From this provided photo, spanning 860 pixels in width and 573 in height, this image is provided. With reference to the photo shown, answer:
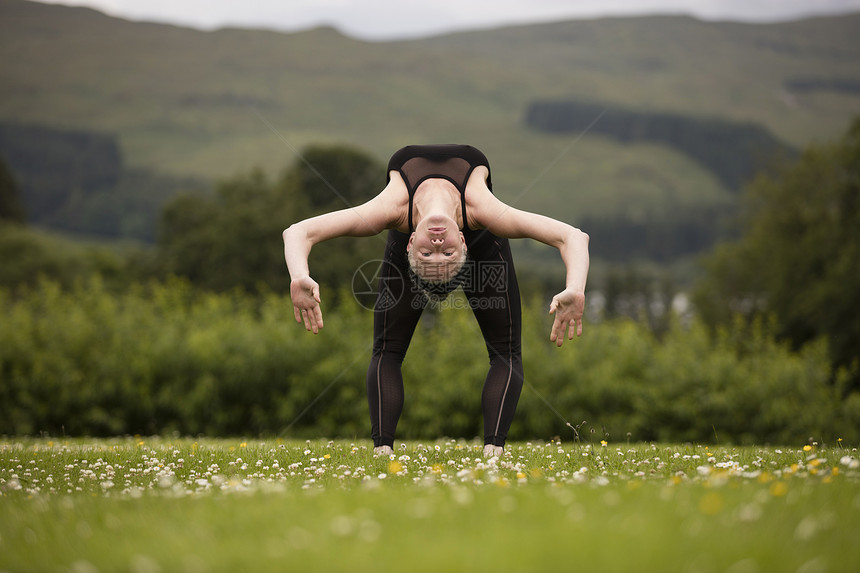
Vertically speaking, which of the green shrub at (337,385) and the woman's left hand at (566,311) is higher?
the woman's left hand at (566,311)

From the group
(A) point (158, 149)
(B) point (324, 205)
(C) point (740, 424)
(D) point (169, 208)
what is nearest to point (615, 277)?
(B) point (324, 205)

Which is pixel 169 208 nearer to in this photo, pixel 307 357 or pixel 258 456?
pixel 307 357

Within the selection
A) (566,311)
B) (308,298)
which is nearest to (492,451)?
(566,311)

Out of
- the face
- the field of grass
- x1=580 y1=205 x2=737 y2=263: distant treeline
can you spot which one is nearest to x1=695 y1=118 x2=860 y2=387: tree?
the face

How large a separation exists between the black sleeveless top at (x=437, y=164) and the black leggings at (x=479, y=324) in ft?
1.74

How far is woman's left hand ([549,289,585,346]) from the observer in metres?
5.96

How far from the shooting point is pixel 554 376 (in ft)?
60.5

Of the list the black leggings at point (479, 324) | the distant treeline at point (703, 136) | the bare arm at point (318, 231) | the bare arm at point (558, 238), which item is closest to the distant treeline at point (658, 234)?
the distant treeline at point (703, 136)

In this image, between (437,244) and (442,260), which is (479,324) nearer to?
(442,260)

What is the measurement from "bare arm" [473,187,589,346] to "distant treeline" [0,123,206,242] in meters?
122

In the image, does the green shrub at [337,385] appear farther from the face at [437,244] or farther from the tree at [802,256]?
the tree at [802,256]

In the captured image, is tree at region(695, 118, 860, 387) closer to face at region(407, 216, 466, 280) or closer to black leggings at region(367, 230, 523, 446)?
black leggings at region(367, 230, 523, 446)

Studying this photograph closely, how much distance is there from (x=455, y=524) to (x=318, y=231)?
3.46 metres

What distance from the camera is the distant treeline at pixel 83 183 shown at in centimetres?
13025
